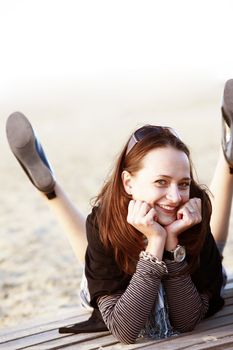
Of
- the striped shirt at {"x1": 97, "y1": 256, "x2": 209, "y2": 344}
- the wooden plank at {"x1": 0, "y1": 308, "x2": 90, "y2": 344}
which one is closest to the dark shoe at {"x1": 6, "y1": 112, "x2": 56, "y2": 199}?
the wooden plank at {"x1": 0, "y1": 308, "x2": 90, "y2": 344}

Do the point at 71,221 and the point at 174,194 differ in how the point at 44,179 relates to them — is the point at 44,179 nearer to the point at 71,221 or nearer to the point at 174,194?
the point at 71,221

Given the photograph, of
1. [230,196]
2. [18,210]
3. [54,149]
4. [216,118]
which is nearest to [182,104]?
[216,118]

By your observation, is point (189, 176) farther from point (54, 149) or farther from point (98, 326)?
point (54, 149)

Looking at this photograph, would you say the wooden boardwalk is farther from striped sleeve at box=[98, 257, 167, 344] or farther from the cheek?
the cheek

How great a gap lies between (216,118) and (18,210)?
9.35m

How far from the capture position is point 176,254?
2.96 metres

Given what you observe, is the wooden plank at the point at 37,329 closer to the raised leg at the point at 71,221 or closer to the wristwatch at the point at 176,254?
the raised leg at the point at 71,221

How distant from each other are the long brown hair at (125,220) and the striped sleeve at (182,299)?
0.29 feet

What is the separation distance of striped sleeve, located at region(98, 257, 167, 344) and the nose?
Answer: 0.26 metres

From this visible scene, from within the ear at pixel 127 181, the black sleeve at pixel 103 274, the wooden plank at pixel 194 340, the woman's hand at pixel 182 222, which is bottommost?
the wooden plank at pixel 194 340

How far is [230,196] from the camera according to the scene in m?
4.05

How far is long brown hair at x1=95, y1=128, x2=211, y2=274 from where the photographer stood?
3018mm

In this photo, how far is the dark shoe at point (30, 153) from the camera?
160 inches

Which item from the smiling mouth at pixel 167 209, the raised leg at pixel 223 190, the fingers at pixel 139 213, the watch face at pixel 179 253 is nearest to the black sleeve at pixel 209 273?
the watch face at pixel 179 253
